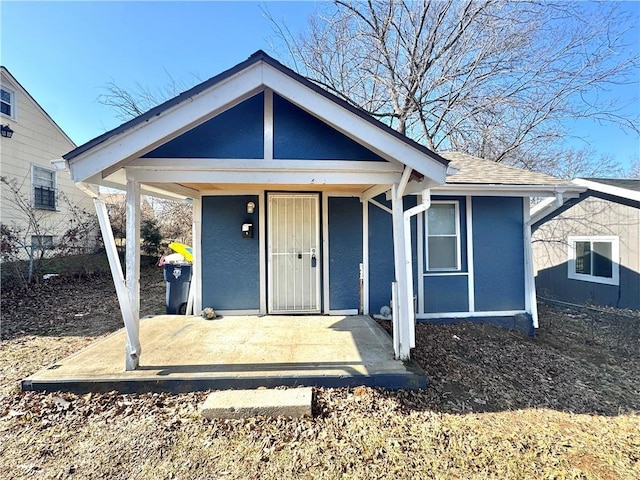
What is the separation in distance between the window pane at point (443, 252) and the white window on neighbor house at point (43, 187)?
12.8 m

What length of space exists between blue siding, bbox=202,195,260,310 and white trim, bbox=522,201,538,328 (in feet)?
17.8

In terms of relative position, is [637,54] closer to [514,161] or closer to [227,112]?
[514,161]

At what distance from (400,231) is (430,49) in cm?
1053

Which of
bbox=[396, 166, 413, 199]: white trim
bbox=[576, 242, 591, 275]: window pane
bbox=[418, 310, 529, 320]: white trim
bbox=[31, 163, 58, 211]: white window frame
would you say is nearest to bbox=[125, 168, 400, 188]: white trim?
A: bbox=[396, 166, 413, 199]: white trim

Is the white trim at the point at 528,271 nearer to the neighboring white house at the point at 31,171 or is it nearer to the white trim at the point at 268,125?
the white trim at the point at 268,125

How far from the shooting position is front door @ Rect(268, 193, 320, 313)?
575 centimetres

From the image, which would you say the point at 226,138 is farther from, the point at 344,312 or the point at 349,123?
the point at 344,312

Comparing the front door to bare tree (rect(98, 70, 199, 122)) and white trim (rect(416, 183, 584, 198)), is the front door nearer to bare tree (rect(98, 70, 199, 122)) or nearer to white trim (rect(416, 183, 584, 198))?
white trim (rect(416, 183, 584, 198))

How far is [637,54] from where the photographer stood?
8.85 metres

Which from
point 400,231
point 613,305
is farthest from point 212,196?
point 613,305

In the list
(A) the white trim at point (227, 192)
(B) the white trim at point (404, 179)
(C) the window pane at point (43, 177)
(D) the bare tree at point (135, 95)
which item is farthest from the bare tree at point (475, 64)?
(C) the window pane at point (43, 177)

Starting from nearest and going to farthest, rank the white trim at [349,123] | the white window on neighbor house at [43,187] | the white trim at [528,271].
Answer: the white trim at [349,123]
the white trim at [528,271]
the white window on neighbor house at [43,187]

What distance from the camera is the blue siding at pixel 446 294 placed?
19.2 feet

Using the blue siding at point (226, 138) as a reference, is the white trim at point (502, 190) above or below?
below
